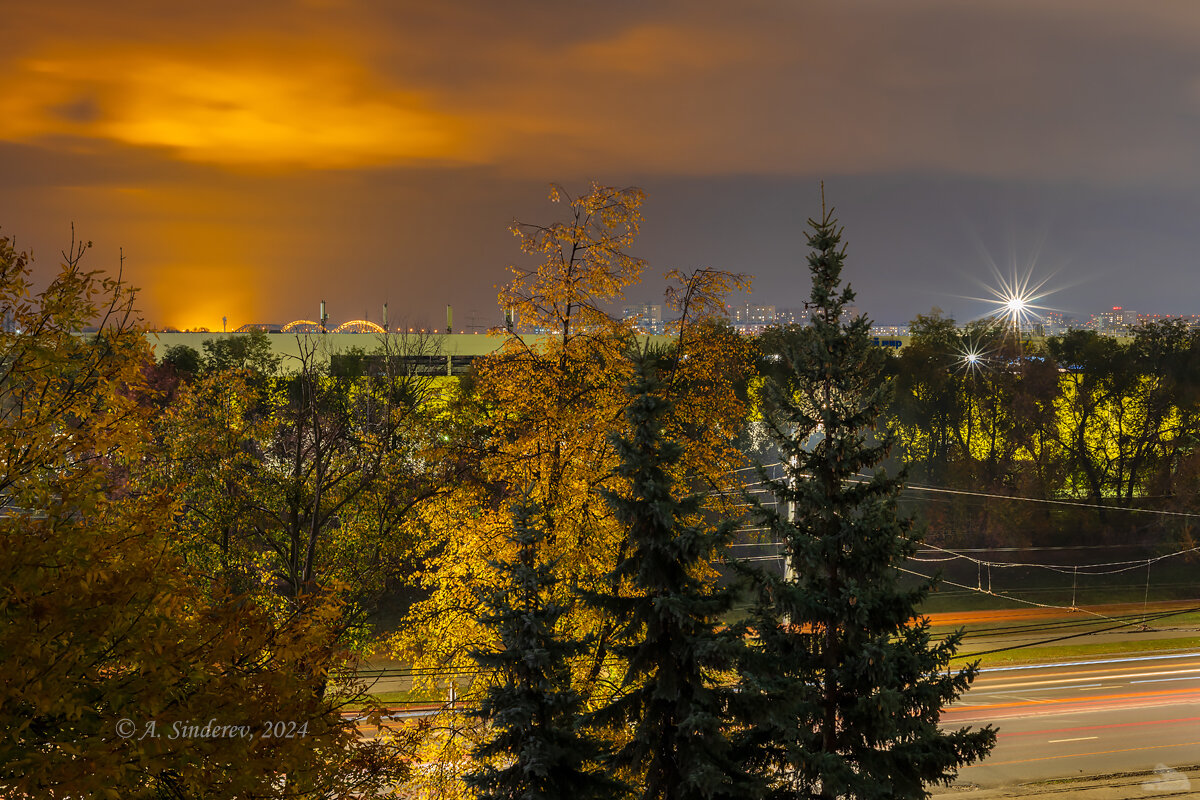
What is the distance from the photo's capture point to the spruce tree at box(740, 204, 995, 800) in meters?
12.5

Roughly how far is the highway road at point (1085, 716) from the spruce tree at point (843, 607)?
1370 centimetres

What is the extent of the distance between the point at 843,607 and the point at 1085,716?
2226 cm

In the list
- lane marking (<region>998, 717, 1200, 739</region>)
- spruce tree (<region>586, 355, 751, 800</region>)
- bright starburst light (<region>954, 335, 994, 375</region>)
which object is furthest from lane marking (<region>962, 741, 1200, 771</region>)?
bright starburst light (<region>954, 335, 994, 375</region>)

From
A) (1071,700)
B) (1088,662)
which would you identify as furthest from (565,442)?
(1088,662)

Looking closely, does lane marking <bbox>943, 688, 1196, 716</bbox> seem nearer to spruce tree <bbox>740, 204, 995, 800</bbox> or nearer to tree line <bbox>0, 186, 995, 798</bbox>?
tree line <bbox>0, 186, 995, 798</bbox>

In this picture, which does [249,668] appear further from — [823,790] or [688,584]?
[823,790]

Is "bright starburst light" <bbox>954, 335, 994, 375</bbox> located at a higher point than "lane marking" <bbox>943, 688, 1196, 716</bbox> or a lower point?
higher

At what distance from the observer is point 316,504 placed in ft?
57.7

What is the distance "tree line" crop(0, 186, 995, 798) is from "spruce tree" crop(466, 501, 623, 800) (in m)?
0.04

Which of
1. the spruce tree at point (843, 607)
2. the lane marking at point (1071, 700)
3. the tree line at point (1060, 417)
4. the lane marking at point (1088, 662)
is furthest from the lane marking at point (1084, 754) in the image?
the tree line at point (1060, 417)

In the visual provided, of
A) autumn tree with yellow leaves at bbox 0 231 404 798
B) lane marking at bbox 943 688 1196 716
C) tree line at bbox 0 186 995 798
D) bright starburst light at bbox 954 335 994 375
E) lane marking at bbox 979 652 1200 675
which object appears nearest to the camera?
autumn tree with yellow leaves at bbox 0 231 404 798

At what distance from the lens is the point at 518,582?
1170 cm

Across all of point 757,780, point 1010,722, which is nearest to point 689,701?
point 757,780

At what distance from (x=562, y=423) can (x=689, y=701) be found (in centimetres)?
554
